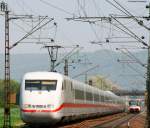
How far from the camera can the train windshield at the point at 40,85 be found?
44281mm

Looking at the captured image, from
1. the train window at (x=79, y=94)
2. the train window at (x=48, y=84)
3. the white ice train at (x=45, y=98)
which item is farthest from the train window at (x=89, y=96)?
the train window at (x=48, y=84)

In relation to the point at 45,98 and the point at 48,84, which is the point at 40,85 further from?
the point at 45,98

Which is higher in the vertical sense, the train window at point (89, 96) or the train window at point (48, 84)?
the train window at point (48, 84)

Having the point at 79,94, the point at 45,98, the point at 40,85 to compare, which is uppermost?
the point at 40,85

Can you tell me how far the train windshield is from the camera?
145 feet

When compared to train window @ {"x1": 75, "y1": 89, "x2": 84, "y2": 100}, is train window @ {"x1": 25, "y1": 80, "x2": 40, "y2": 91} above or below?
above

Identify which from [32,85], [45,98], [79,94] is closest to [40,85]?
[32,85]

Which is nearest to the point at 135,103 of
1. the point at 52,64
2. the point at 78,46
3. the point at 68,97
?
the point at 78,46

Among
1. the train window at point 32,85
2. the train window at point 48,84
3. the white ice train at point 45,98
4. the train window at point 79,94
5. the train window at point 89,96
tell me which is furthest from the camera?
the train window at point 89,96

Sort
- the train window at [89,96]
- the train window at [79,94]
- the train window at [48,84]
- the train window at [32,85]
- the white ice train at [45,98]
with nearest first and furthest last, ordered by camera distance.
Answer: the white ice train at [45,98], the train window at [32,85], the train window at [48,84], the train window at [79,94], the train window at [89,96]

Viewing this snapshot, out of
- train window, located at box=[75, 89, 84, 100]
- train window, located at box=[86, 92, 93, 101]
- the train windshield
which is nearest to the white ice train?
the train windshield

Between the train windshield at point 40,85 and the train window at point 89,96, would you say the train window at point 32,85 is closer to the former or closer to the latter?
the train windshield at point 40,85

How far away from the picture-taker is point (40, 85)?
44.4 m

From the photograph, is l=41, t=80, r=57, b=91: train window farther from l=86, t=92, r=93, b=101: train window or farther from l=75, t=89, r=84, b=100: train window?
l=86, t=92, r=93, b=101: train window
